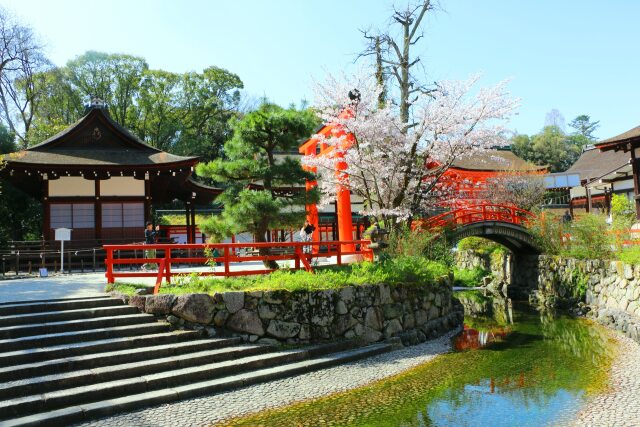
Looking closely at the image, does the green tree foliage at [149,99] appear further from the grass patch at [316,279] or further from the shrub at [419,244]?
the grass patch at [316,279]

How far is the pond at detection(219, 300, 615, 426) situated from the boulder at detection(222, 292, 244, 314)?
112 inches

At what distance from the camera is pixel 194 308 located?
9.40 metres

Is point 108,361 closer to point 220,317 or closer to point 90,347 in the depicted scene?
point 90,347

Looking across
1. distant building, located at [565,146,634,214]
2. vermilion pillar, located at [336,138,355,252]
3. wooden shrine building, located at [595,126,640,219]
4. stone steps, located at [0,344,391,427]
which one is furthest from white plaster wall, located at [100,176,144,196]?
distant building, located at [565,146,634,214]

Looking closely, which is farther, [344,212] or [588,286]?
[344,212]

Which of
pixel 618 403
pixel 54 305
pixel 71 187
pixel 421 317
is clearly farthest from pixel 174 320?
pixel 71 187

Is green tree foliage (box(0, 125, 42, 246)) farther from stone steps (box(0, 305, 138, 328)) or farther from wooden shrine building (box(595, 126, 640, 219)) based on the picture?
wooden shrine building (box(595, 126, 640, 219))

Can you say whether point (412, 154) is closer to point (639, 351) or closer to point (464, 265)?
point (639, 351)

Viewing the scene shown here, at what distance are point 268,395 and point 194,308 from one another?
259 cm

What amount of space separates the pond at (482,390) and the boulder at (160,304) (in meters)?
3.51

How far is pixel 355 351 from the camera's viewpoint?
10.3 metres

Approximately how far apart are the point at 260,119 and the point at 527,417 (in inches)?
356

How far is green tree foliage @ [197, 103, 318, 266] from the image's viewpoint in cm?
1254

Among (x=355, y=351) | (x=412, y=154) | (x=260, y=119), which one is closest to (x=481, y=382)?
(x=355, y=351)
